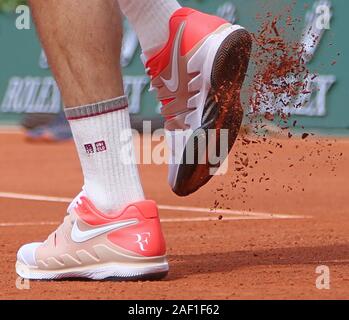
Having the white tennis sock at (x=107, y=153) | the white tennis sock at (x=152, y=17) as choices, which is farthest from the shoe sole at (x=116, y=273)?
the white tennis sock at (x=152, y=17)

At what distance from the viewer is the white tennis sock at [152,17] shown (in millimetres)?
2801

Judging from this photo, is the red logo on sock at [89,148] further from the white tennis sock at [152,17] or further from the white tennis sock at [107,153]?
the white tennis sock at [152,17]

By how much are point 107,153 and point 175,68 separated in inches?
17.4

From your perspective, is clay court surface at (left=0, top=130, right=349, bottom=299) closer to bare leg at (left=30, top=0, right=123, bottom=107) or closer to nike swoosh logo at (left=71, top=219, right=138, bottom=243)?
nike swoosh logo at (left=71, top=219, right=138, bottom=243)

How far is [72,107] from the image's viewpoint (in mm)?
2438

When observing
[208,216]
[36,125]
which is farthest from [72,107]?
[36,125]

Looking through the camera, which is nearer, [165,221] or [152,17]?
[152,17]

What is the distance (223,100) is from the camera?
8.63 feet

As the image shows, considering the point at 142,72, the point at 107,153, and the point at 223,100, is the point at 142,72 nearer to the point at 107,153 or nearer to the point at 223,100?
the point at 223,100

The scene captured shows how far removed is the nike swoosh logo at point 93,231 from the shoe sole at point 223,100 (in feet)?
1.03

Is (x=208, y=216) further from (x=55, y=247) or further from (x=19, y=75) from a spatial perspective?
(x=19, y=75)

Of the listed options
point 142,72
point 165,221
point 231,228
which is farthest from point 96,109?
point 142,72

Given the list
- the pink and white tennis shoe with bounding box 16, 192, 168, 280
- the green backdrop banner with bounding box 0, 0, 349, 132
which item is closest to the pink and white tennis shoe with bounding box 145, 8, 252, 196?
the pink and white tennis shoe with bounding box 16, 192, 168, 280
